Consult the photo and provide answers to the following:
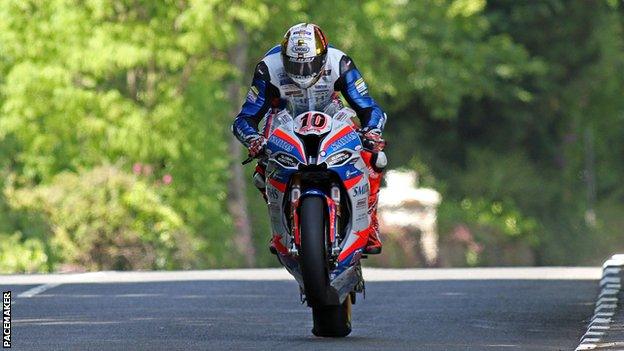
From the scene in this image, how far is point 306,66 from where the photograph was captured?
15188mm

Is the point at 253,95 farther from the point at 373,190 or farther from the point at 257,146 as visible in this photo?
the point at 373,190

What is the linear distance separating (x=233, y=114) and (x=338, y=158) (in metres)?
28.9

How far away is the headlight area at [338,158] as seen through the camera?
14.9 m

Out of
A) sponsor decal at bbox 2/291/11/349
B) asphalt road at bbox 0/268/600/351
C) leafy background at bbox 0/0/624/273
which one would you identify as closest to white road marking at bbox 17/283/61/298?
asphalt road at bbox 0/268/600/351

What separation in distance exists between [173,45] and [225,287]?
17.2 meters

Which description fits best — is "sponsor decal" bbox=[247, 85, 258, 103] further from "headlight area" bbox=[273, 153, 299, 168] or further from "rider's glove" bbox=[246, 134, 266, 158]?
"headlight area" bbox=[273, 153, 299, 168]

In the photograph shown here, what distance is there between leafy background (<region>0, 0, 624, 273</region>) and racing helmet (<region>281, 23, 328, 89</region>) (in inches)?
591

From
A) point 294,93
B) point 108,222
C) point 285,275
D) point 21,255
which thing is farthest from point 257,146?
point 21,255

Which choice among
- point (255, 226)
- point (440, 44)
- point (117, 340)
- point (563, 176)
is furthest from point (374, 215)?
point (563, 176)

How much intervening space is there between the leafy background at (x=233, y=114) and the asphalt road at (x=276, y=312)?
9.14 m

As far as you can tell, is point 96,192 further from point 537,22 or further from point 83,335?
point 537,22

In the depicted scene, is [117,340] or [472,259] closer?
[117,340]

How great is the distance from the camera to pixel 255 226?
42969 millimetres

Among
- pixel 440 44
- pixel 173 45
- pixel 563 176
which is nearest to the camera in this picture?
pixel 173 45
